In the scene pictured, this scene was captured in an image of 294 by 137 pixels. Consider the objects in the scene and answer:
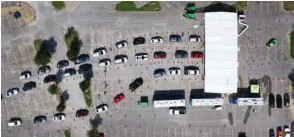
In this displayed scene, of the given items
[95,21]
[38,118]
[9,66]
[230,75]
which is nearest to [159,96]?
[230,75]

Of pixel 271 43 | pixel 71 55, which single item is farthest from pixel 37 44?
pixel 271 43

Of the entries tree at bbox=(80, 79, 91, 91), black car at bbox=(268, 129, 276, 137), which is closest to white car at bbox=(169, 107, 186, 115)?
tree at bbox=(80, 79, 91, 91)

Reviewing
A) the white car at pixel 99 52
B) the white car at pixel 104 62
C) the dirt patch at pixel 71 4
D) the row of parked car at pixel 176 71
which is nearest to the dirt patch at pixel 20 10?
the dirt patch at pixel 71 4

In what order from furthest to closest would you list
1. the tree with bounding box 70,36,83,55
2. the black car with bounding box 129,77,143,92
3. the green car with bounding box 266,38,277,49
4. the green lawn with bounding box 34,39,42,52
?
the black car with bounding box 129,77,143,92 < the green lawn with bounding box 34,39,42,52 < the green car with bounding box 266,38,277,49 < the tree with bounding box 70,36,83,55

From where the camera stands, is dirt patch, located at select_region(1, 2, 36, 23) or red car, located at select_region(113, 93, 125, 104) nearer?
dirt patch, located at select_region(1, 2, 36, 23)

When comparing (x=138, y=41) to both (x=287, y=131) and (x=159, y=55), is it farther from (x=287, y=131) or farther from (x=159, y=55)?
(x=287, y=131)

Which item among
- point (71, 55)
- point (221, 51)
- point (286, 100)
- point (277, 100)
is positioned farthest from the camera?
point (277, 100)

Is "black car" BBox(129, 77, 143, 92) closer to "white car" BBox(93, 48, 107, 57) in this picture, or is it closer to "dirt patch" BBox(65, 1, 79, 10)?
"white car" BBox(93, 48, 107, 57)
